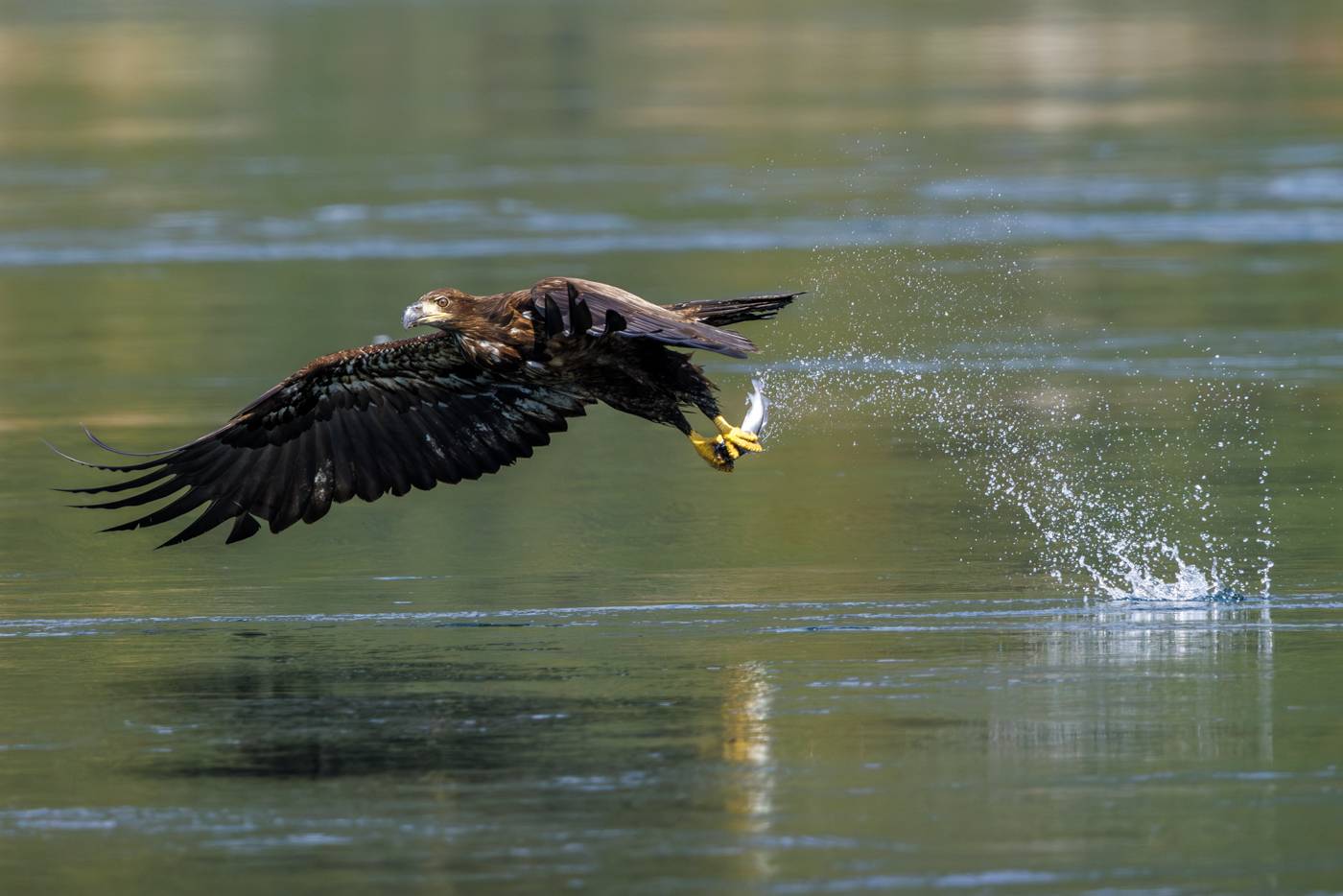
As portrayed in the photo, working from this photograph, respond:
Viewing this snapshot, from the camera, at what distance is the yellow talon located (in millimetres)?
9812

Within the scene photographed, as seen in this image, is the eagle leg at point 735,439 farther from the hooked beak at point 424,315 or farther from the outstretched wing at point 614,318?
the hooked beak at point 424,315

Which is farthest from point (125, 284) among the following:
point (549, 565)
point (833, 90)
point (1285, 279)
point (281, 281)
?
point (833, 90)

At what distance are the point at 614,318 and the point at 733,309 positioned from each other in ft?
4.08

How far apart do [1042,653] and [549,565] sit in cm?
244

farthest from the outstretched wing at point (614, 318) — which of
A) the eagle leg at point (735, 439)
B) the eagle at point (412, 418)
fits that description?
the eagle leg at point (735, 439)

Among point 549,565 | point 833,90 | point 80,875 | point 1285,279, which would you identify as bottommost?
point 80,875

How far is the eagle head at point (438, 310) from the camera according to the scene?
30.7ft

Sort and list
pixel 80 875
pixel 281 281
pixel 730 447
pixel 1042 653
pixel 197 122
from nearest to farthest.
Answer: pixel 80 875, pixel 1042 653, pixel 730 447, pixel 281 281, pixel 197 122

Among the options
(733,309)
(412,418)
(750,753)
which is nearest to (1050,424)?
(733,309)

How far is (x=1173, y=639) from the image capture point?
870 cm

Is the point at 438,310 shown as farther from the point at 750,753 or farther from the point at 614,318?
the point at 750,753

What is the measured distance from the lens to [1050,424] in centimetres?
1298

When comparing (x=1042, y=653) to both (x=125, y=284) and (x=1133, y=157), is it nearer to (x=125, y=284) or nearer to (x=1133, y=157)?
(x=125, y=284)

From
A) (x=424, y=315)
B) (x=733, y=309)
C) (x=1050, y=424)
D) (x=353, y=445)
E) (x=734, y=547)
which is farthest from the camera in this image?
(x=1050, y=424)
